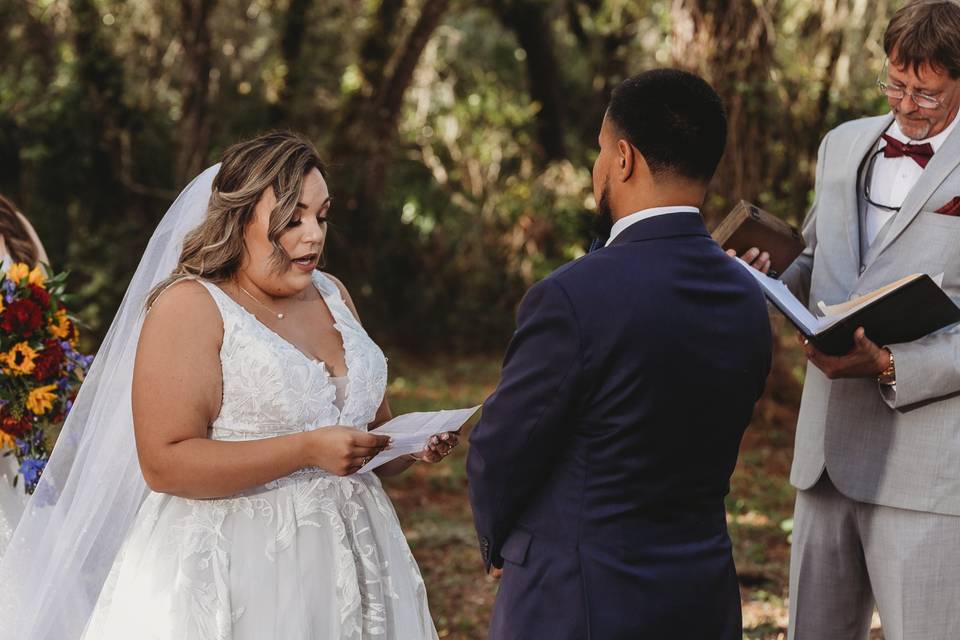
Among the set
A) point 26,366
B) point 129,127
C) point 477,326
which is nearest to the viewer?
point 26,366

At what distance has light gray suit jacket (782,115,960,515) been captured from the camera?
317cm

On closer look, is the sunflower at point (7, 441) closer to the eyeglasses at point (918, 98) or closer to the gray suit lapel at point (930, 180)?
the gray suit lapel at point (930, 180)

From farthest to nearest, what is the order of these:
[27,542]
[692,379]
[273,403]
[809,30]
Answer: [809,30] → [27,542] → [273,403] → [692,379]

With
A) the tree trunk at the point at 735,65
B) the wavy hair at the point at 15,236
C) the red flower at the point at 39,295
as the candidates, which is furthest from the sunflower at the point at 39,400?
the tree trunk at the point at 735,65

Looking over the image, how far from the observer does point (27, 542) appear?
335 cm

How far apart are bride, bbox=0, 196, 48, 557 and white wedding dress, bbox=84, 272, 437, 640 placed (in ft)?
4.18

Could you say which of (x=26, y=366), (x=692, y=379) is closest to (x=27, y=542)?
(x=26, y=366)

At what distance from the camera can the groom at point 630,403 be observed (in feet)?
7.52

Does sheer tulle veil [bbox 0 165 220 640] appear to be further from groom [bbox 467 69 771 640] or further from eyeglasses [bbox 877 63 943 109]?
eyeglasses [bbox 877 63 943 109]

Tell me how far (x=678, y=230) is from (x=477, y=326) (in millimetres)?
12172

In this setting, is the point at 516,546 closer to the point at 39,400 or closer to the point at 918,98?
the point at 918,98

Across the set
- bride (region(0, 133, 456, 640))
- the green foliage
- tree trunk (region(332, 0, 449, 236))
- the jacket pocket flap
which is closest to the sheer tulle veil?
bride (region(0, 133, 456, 640))

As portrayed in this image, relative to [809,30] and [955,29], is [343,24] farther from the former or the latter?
[955,29]

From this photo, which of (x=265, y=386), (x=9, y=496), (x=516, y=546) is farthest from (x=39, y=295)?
(x=516, y=546)
